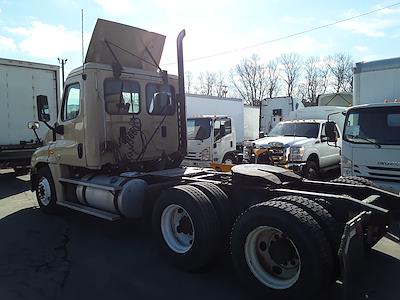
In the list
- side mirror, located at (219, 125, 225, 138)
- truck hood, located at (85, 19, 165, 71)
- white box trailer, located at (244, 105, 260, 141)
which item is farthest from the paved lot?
white box trailer, located at (244, 105, 260, 141)

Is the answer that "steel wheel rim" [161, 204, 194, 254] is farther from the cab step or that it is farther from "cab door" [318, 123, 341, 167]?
"cab door" [318, 123, 341, 167]

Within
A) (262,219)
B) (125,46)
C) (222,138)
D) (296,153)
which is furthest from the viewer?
(222,138)

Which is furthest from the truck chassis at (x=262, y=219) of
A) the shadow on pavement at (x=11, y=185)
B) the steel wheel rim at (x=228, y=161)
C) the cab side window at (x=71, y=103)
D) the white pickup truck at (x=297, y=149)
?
the steel wheel rim at (x=228, y=161)

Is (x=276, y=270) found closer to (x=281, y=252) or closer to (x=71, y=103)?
(x=281, y=252)

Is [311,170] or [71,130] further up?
[71,130]

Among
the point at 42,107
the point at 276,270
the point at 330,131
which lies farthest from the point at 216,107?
the point at 276,270

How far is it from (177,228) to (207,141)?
8.16 metres

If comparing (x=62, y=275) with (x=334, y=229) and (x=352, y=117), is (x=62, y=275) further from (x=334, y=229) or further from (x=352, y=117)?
(x=352, y=117)

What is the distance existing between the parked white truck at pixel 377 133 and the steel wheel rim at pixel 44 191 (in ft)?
19.7

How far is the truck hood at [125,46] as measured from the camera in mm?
6801

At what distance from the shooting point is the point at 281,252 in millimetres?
3947

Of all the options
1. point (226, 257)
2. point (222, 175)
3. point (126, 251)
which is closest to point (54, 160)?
point (126, 251)

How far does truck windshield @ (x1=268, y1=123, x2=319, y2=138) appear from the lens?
39.5ft

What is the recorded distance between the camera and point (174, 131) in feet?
25.6
